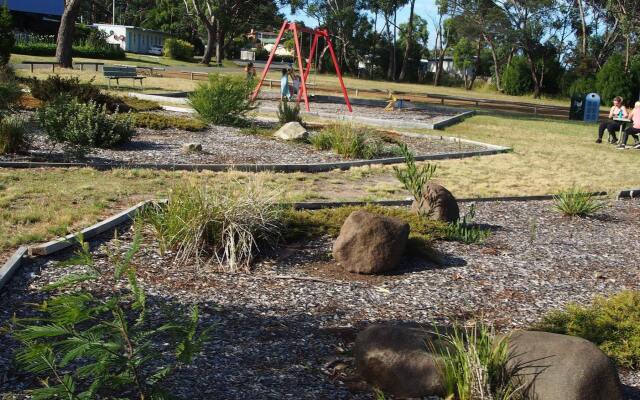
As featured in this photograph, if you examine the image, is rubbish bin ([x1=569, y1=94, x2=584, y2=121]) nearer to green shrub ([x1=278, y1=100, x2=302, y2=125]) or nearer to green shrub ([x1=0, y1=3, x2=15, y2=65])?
green shrub ([x1=278, y1=100, x2=302, y2=125])

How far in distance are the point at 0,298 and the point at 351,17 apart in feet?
220

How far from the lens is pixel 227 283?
237 inches

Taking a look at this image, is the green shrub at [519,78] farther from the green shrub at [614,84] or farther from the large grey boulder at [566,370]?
the large grey boulder at [566,370]

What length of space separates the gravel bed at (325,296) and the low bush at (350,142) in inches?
239

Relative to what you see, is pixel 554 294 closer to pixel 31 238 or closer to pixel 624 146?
pixel 31 238

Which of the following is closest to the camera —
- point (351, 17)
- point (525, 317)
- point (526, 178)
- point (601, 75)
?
point (525, 317)

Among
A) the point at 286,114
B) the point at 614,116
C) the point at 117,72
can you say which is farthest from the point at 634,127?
the point at 117,72

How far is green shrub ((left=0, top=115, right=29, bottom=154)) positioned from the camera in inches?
442

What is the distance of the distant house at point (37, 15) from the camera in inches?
2234

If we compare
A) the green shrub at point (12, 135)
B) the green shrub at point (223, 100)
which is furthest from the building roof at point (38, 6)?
the green shrub at point (12, 135)

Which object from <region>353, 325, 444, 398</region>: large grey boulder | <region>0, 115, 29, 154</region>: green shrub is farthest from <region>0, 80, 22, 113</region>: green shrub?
<region>353, 325, 444, 398</region>: large grey boulder

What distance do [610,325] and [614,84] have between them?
42998 millimetres

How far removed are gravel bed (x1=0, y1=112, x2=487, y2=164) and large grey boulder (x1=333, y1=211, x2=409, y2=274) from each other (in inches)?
239

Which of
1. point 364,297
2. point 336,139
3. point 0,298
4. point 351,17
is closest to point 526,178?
point 336,139
